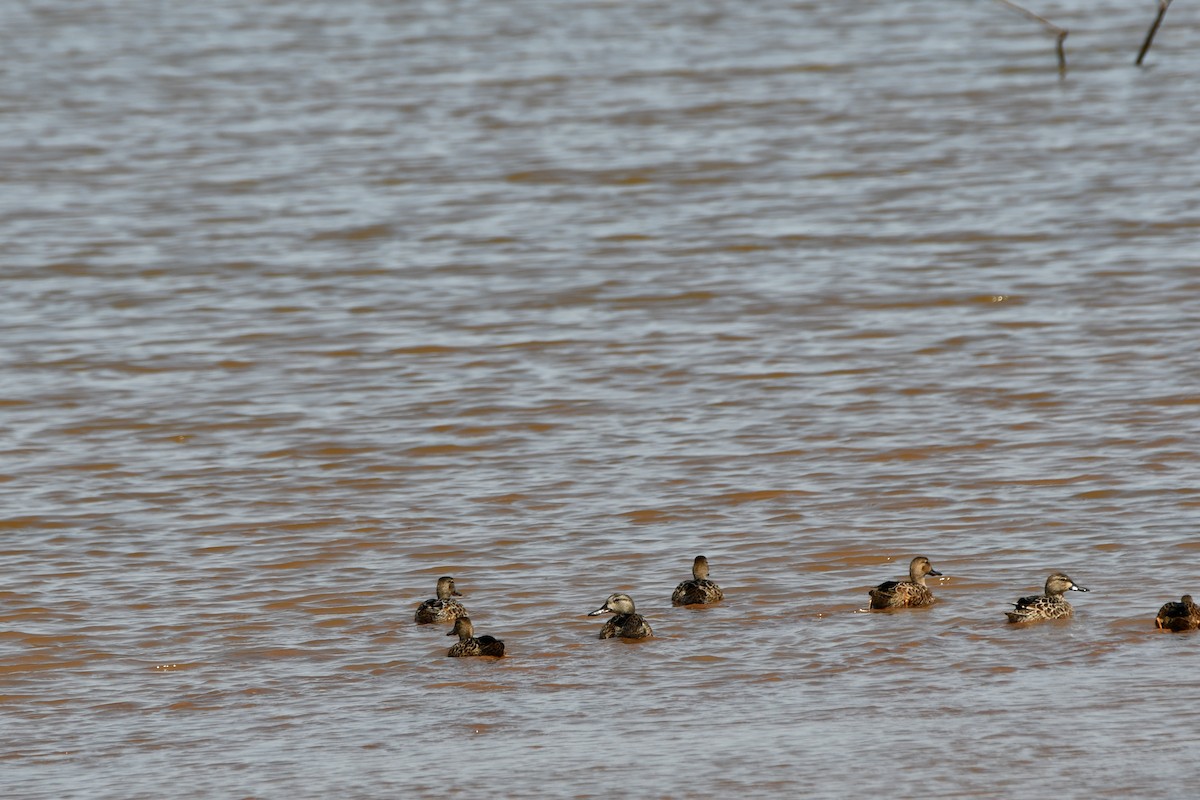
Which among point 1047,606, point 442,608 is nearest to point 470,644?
point 442,608

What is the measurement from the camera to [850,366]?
14242mm

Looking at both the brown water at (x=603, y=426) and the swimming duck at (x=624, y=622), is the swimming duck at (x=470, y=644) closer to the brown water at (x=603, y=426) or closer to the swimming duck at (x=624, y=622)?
the brown water at (x=603, y=426)

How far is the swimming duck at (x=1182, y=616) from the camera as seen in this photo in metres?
8.74

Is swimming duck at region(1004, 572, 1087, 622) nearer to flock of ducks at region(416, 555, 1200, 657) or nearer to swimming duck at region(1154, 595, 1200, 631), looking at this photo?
flock of ducks at region(416, 555, 1200, 657)

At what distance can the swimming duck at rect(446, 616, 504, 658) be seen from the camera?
29.6 feet

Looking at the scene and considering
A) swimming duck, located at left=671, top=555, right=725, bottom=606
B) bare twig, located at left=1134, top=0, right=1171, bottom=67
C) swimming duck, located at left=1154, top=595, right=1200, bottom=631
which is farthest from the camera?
bare twig, located at left=1134, top=0, right=1171, bottom=67

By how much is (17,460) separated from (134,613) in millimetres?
3303

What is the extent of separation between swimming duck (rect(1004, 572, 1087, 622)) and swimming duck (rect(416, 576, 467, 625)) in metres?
2.46

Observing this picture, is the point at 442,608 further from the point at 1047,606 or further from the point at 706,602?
the point at 1047,606

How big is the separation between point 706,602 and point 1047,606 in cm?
158

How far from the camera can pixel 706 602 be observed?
966 cm

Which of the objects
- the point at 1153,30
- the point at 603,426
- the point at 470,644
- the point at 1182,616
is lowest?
the point at 470,644

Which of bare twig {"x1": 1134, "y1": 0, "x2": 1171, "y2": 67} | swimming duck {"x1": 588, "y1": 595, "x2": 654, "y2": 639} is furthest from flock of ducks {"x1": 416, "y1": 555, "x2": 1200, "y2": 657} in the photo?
bare twig {"x1": 1134, "y1": 0, "x2": 1171, "y2": 67}

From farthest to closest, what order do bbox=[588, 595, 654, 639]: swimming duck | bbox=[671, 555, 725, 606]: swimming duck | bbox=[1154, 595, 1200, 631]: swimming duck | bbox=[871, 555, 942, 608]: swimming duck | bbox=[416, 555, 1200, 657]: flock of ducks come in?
bbox=[671, 555, 725, 606]: swimming duck < bbox=[871, 555, 942, 608]: swimming duck < bbox=[588, 595, 654, 639]: swimming duck < bbox=[416, 555, 1200, 657]: flock of ducks < bbox=[1154, 595, 1200, 631]: swimming duck
